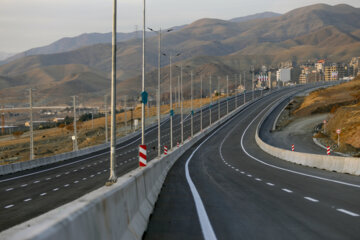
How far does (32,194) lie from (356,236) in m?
20.2

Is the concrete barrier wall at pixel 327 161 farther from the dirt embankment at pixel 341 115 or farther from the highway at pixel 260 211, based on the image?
the dirt embankment at pixel 341 115

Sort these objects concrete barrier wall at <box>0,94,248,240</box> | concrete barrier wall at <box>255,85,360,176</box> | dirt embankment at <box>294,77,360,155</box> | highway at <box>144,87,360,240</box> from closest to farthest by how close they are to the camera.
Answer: concrete barrier wall at <box>0,94,248,240</box>, highway at <box>144,87,360,240</box>, concrete barrier wall at <box>255,85,360,176</box>, dirt embankment at <box>294,77,360,155</box>

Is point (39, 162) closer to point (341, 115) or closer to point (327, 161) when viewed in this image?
point (327, 161)

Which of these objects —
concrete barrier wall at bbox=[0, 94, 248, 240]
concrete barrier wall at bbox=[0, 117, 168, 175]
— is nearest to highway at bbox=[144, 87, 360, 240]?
concrete barrier wall at bbox=[0, 94, 248, 240]

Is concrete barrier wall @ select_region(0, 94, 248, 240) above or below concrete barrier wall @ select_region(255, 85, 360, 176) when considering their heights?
above

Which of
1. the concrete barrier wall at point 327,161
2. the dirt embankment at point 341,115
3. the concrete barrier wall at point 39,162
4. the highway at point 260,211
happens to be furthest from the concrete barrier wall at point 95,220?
the dirt embankment at point 341,115

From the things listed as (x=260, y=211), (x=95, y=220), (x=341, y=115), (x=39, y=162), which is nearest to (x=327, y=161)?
(x=260, y=211)

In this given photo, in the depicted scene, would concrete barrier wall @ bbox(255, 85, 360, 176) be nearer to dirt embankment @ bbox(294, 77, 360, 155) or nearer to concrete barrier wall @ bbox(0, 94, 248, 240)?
concrete barrier wall @ bbox(0, 94, 248, 240)

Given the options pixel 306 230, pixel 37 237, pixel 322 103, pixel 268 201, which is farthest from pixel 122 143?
pixel 37 237

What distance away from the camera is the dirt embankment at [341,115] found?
68.9 m

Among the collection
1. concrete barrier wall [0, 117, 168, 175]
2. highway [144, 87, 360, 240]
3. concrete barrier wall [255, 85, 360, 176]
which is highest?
highway [144, 87, 360, 240]

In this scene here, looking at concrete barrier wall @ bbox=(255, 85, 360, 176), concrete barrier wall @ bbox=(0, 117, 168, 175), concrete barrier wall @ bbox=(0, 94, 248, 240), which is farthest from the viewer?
concrete barrier wall @ bbox=(0, 117, 168, 175)

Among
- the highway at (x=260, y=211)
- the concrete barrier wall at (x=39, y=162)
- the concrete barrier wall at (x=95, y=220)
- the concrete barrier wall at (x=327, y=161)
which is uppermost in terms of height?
the concrete barrier wall at (x=95, y=220)

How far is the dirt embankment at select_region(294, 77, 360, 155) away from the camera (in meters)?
68.9
